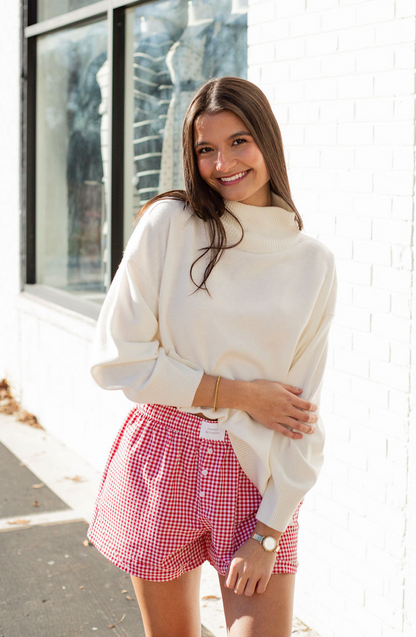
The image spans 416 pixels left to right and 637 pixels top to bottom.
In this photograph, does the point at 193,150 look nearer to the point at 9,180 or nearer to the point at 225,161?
the point at 225,161

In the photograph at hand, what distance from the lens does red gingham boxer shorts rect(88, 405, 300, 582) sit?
201cm

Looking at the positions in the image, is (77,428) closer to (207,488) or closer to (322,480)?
(322,480)

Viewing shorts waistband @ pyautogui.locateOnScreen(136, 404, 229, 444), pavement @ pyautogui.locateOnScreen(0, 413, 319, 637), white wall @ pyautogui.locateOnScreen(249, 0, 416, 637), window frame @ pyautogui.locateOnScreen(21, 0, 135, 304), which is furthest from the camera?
window frame @ pyautogui.locateOnScreen(21, 0, 135, 304)

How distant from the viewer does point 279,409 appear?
1.97 metres

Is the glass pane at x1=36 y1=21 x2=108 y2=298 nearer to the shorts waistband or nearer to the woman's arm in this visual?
the shorts waistband

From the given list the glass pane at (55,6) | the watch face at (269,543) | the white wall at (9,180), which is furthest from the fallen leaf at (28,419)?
the watch face at (269,543)

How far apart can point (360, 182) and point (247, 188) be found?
3.10 feet

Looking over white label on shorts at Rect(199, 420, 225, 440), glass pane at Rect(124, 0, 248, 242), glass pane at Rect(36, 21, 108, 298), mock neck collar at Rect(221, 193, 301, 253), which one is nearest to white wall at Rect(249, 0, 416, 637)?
mock neck collar at Rect(221, 193, 301, 253)

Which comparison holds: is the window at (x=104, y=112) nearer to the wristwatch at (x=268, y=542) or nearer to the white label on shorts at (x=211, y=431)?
the white label on shorts at (x=211, y=431)

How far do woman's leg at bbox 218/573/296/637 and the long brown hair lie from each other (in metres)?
0.77

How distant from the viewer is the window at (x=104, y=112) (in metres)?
4.64

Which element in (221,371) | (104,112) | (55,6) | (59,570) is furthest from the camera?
(55,6)

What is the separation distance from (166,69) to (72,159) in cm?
147

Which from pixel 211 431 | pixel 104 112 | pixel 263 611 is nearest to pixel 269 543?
pixel 263 611
